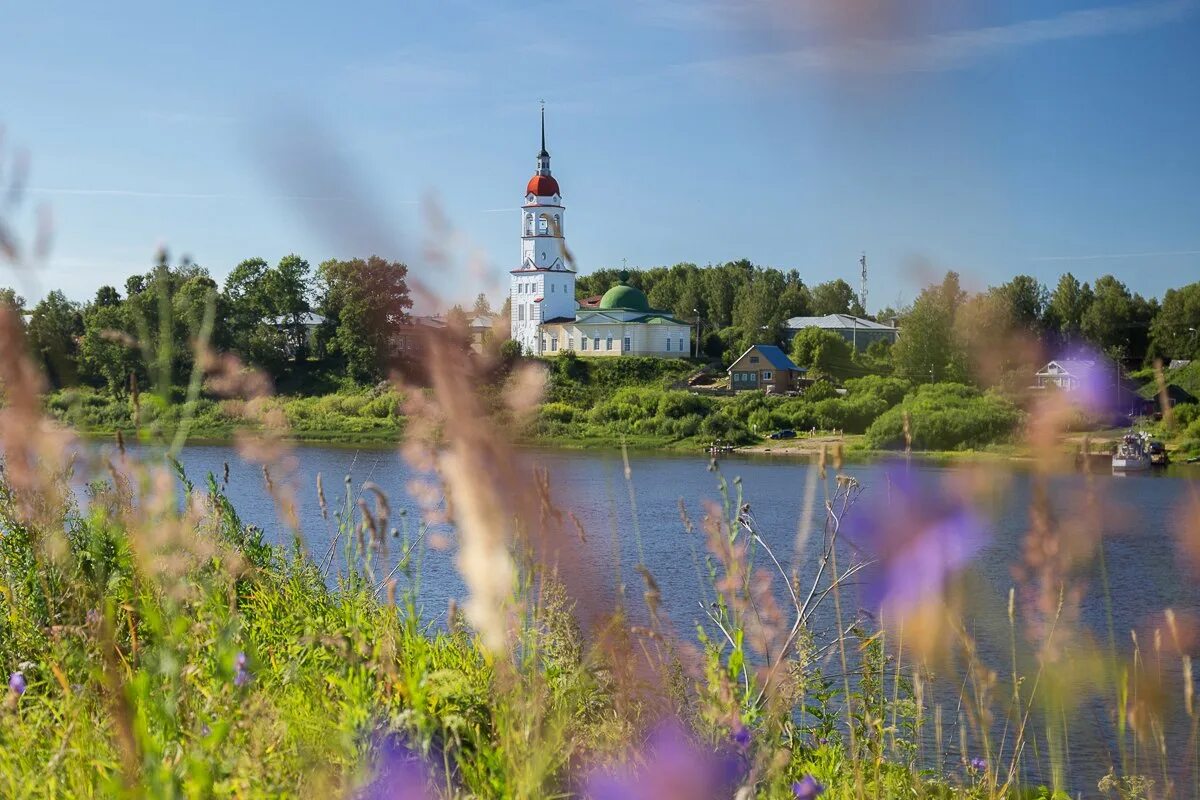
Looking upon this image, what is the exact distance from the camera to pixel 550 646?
301 centimetres

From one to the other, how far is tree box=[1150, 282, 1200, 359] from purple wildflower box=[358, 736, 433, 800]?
14.0 ft

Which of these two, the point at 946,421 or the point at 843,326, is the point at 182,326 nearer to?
the point at 946,421

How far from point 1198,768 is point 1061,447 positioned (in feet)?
26.1

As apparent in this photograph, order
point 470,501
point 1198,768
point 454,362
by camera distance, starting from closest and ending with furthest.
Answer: point 454,362 → point 470,501 → point 1198,768

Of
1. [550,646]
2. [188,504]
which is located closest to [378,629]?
[550,646]

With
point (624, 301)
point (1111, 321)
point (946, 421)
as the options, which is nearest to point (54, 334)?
point (1111, 321)

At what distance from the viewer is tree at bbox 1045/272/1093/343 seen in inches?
147

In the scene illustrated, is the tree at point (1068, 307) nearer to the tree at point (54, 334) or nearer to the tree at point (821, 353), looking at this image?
the tree at point (54, 334)

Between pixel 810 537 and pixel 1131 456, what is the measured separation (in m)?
22.8

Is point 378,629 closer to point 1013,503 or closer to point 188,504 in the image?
point 188,504

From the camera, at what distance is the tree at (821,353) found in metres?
55.7

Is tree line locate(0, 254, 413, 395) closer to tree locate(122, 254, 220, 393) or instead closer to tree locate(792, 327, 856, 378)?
tree locate(122, 254, 220, 393)

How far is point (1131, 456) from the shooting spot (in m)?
36.7

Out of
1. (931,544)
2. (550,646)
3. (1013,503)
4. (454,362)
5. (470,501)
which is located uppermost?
(454,362)
